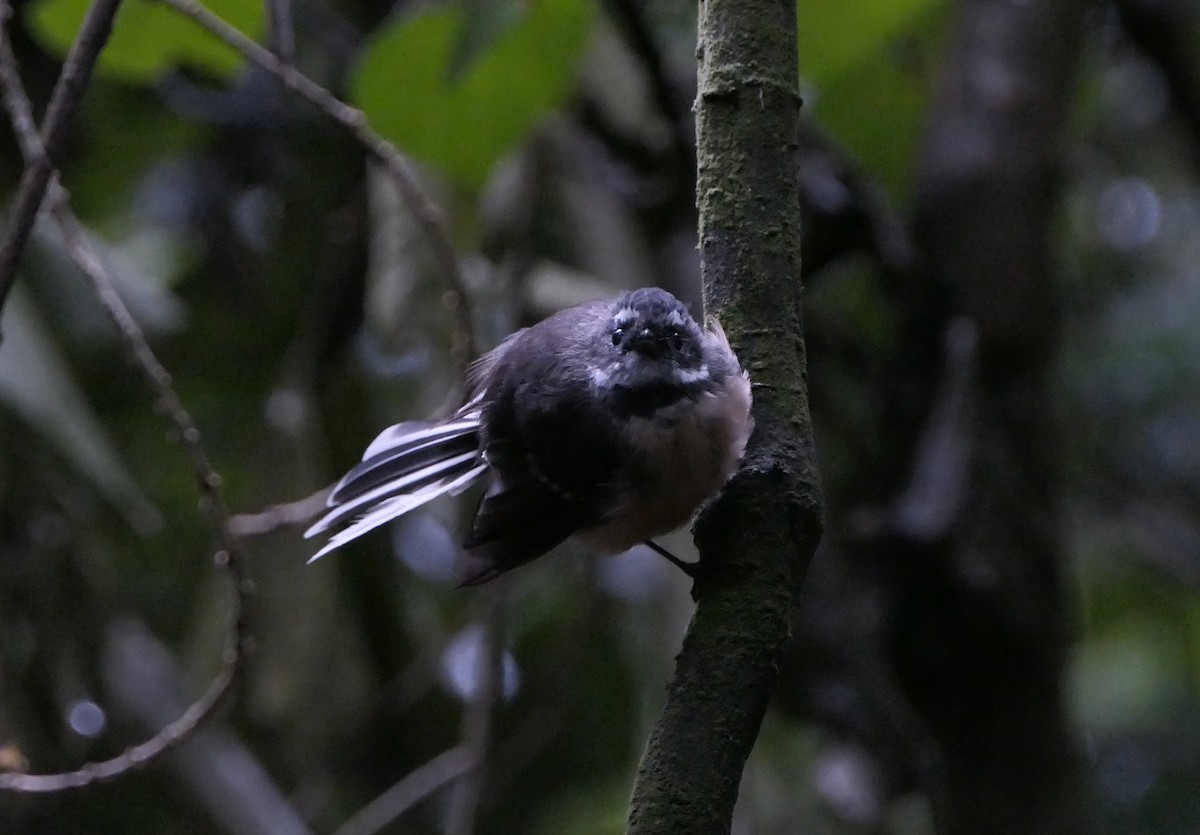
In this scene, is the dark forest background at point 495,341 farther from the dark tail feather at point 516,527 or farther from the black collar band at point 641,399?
the black collar band at point 641,399

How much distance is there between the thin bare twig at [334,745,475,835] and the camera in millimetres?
3217

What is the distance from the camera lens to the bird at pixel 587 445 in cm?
237

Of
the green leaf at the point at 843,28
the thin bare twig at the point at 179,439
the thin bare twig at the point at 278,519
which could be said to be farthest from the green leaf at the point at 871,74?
the thin bare twig at the point at 179,439

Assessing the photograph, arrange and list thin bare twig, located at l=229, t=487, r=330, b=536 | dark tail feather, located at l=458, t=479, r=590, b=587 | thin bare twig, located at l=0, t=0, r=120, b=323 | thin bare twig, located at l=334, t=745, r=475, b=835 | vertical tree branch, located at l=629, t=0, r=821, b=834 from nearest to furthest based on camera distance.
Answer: vertical tree branch, located at l=629, t=0, r=821, b=834 < thin bare twig, located at l=0, t=0, r=120, b=323 < dark tail feather, located at l=458, t=479, r=590, b=587 < thin bare twig, located at l=229, t=487, r=330, b=536 < thin bare twig, located at l=334, t=745, r=475, b=835

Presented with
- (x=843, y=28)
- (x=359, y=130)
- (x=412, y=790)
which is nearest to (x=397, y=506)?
(x=359, y=130)

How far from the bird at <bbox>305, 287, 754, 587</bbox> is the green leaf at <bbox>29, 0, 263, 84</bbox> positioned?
89 cm

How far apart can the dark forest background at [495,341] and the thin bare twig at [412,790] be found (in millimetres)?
84

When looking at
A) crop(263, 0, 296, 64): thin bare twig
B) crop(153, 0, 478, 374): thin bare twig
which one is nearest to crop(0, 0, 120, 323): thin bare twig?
crop(153, 0, 478, 374): thin bare twig

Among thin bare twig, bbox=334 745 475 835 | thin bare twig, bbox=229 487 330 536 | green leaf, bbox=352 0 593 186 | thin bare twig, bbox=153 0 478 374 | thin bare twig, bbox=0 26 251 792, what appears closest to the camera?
thin bare twig, bbox=0 26 251 792

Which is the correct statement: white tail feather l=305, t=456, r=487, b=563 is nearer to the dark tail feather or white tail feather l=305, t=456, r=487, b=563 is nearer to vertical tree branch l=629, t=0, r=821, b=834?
the dark tail feather

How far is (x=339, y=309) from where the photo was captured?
14.6ft

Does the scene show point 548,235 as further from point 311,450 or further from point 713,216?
point 713,216

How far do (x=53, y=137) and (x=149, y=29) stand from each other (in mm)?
1106

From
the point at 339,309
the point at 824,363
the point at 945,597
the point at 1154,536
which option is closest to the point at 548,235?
the point at 339,309
